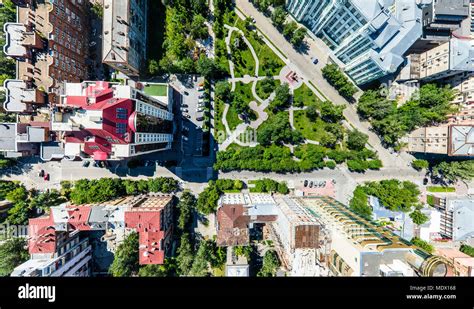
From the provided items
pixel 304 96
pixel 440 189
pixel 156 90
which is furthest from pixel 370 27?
pixel 156 90

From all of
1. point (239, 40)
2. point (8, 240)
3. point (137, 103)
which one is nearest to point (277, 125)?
point (239, 40)

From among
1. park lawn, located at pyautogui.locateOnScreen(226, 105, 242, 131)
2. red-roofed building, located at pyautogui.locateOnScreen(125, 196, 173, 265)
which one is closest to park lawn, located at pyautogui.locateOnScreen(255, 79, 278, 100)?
park lawn, located at pyautogui.locateOnScreen(226, 105, 242, 131)

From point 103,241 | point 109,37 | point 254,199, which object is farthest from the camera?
point 103,241

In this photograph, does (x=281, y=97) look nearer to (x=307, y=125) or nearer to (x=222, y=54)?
(x=307, y=125)

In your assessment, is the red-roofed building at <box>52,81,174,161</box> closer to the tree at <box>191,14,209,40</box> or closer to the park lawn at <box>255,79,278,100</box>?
the tree at <box>191,14,209,40</box>

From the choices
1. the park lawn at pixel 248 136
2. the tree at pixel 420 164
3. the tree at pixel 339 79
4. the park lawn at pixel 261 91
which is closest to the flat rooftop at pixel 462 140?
the tree at pixel 420 164

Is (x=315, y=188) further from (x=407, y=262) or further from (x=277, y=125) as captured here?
(x=407, y=262)

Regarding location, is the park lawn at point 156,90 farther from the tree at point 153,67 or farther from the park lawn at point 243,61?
the park lawn at point 243,61
